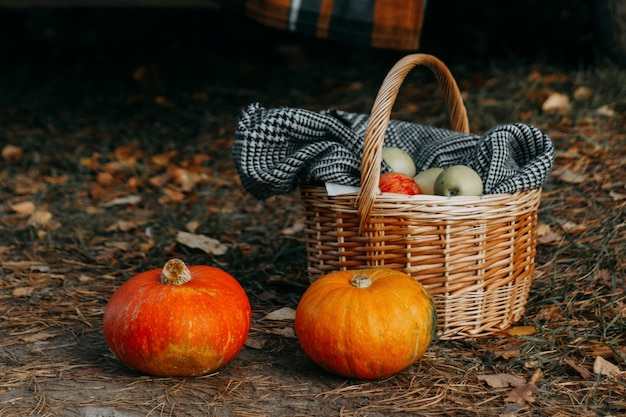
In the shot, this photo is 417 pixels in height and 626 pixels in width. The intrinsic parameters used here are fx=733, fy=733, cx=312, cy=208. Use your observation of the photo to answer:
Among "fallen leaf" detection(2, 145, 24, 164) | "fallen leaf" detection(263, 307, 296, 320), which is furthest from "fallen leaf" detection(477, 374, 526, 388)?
"fallen leaf" detection(2, 145, 24, 164)

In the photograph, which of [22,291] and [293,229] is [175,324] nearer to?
[22,291]

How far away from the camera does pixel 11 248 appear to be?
2688mm

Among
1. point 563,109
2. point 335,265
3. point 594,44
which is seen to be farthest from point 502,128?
point 594,44

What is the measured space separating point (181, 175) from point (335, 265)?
60.5 inches

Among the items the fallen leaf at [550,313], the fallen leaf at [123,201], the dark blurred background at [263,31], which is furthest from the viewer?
the dark blurred background at [263,31]

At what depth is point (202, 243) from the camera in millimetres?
2660

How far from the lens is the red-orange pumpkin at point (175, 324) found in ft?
5.46

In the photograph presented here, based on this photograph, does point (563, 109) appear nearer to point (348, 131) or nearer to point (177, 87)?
point (348, 131)

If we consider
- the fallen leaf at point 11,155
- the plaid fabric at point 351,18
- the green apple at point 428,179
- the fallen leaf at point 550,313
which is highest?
the plaid fabric at point 351,18

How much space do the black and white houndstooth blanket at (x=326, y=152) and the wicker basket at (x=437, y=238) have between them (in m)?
0.06

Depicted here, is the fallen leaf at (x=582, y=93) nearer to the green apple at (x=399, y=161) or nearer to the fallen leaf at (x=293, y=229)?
the fallen leaf at (x=293, y=229)

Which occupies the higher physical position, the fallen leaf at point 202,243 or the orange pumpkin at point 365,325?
the orange pumpkin at point 365,325

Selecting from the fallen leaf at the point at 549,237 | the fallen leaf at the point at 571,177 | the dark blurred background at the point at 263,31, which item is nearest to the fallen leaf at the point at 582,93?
the dark blurred background at the point at 263,31

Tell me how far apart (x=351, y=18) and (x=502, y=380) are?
81.9 inches
